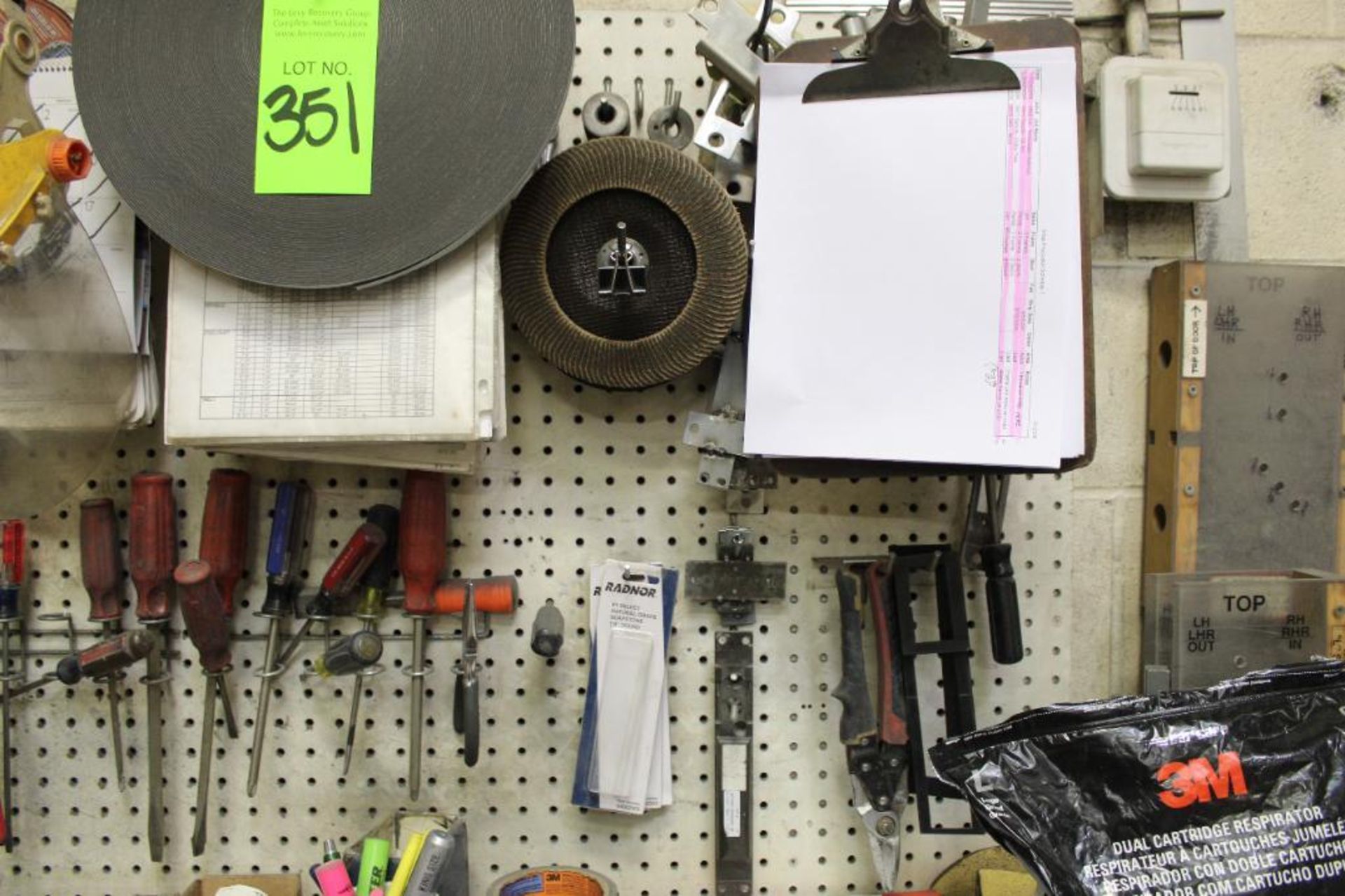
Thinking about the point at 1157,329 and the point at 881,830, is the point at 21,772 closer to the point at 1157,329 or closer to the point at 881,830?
the point at 881,830

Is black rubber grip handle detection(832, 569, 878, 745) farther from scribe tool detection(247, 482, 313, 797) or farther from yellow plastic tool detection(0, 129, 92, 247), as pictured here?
yellow plastic tool detection(0, 129, 92, 247)

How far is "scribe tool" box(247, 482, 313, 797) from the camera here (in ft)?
2.64

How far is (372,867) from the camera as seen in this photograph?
740 mm

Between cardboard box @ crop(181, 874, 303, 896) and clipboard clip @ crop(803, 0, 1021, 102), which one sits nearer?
clipboard clip @ crop(803, 0, 1021, 102)

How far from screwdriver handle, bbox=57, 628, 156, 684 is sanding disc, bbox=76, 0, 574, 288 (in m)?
0.33

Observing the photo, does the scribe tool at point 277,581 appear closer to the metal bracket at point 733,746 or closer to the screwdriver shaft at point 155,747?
→ the screwdriver shaft at point 155,747

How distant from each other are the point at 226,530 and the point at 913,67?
74 centimetres

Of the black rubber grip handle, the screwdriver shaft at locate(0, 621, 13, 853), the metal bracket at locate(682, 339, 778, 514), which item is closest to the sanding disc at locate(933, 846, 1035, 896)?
the black rubber grip handle

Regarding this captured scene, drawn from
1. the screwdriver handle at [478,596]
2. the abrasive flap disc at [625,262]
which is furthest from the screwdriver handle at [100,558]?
the abrasive flap disc at [625,262]

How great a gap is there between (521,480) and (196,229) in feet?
1.15

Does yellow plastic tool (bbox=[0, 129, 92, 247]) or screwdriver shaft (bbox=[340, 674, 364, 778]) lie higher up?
yellow plastic tool (bbox=[0, 129, 92, 247])

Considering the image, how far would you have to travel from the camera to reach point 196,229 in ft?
2.27

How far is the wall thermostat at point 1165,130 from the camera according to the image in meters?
0.80

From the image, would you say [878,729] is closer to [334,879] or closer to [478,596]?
[478,596]
